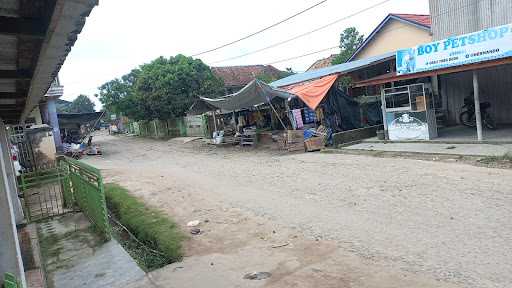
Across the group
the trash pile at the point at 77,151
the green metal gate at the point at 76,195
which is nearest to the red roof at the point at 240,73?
the trash pile at the point at 77,151

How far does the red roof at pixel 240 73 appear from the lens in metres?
38.5

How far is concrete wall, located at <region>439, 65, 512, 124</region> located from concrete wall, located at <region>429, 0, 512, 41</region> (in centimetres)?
165

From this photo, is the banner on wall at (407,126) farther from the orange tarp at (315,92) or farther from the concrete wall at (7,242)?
the concrete wall at (7,242)

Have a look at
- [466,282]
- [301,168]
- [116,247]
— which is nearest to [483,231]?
[466,282]

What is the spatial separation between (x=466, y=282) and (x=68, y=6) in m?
4.19

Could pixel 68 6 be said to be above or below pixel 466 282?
above

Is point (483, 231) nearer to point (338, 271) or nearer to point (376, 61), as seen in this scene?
point (338, 271)

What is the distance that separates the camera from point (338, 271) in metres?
4.64

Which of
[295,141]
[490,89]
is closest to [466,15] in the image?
[490,89]

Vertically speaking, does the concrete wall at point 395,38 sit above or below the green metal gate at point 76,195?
above

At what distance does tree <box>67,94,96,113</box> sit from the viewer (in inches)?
3720

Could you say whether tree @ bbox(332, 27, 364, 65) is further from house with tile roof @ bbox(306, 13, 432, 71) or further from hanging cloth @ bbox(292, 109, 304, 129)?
hanging cloth @ bbox(292, 109, 304, 129)

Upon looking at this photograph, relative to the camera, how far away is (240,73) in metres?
40.4

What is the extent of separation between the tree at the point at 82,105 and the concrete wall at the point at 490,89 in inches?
3564
